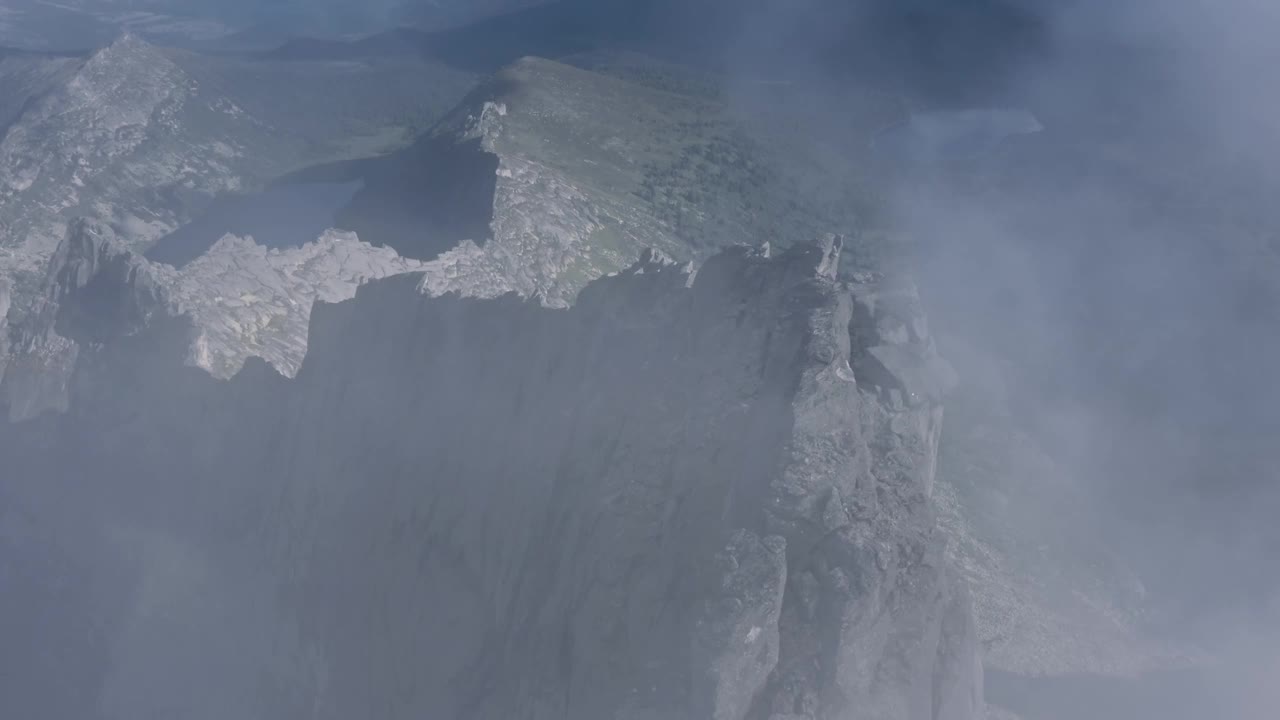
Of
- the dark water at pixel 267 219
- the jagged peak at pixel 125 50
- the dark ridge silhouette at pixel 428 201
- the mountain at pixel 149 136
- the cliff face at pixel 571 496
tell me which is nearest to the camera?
the cliff face at pixel 571 496

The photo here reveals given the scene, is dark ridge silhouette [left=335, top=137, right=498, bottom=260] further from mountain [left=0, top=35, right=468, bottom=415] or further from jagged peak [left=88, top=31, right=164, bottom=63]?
jagged peak [left=88, top=31, right=164, bottom=63]

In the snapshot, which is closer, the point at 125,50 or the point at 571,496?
the point at 571,496

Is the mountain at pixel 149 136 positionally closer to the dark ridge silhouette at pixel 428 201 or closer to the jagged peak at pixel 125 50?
the jagged peak at pixel 125 50

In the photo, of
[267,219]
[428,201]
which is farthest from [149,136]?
[428,201]

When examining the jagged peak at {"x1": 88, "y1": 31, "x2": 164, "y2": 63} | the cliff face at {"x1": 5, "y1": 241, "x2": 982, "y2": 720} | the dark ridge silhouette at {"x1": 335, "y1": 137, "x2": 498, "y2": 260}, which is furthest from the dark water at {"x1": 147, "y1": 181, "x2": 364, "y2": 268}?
the cliff face at {"x1": 5, "y1": 241, "x2": 982, "y2": 720}

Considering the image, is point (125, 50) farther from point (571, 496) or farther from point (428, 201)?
point (571, 496)

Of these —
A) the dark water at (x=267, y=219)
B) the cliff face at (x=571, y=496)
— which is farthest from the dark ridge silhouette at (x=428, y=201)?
the cliff face at (x=571, y=496)

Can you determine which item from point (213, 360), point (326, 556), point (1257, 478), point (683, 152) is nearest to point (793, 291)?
point (326, 556)
